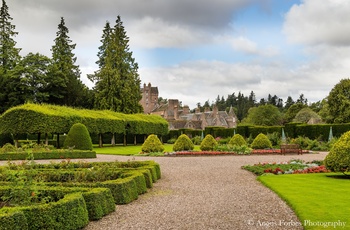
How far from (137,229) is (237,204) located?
290cm

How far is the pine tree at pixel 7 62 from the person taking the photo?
39.8 meters

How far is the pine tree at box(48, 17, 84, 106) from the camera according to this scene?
42875 mm

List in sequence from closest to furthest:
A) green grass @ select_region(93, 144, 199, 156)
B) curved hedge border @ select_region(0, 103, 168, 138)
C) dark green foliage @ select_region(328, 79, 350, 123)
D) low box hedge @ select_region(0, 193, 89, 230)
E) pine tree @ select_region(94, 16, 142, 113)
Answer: low box hedge @ select_region(0, 193, 89, 230) → green grass @ select_region(93, 144, 199, 156) → curved hedge border @ select_region(0, 103, 168, 138) → pine tree @ select_region(94, 16, 142, 113) → dark green foliage @ select_region(328, 79, 350, 123)

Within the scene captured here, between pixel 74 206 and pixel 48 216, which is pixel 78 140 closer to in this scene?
pixel 74 206

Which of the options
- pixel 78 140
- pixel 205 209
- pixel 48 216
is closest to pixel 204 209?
pixel 205 209

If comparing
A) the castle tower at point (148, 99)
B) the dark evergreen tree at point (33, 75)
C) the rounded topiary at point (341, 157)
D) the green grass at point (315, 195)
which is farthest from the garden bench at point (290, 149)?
the castle tower at point (148, 99)

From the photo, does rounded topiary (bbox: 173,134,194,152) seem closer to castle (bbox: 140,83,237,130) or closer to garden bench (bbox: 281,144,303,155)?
garden bench (bbox: 281,144,303,155)

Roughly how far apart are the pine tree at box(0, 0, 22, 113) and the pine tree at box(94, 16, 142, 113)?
30.7 feet

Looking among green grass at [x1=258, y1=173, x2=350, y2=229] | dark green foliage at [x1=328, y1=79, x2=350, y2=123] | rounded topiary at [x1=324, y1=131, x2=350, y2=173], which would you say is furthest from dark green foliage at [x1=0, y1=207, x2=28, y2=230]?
dark green foliage at [x1=328, y1=79, x2=350, y2=123]

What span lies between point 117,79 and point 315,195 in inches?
1465

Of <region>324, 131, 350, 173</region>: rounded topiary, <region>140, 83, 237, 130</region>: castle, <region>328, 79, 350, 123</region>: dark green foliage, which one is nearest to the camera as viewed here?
<region>324, 131, 350, 173</region>: rounded topiary

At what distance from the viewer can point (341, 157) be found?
11820 millimetres

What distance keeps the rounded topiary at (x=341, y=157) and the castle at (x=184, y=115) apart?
56856mm

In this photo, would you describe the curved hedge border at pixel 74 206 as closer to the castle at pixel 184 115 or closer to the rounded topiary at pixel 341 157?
the rounded topiary at pixel 341 157
